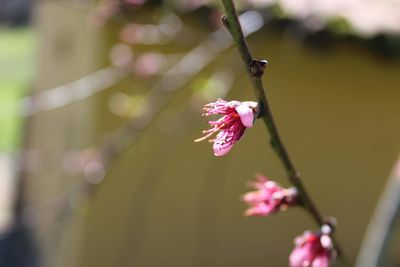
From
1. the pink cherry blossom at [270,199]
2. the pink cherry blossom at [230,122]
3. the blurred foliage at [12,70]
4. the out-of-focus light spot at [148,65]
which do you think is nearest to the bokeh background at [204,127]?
the out-of-focus light spot at [148,65]

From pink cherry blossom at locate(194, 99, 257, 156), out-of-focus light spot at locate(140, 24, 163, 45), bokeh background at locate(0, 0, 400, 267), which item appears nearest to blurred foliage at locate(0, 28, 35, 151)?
bokeh background at locate(0, 0, 400, 267)

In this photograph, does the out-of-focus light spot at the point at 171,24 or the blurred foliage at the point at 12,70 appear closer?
the out-of-focus light spot at the point at 171,24

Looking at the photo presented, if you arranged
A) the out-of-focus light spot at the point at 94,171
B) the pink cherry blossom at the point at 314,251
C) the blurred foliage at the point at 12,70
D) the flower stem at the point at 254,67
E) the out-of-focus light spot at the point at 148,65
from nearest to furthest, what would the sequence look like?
the flower stem at the point at 254,67 < the pink cherry blossom at the point at 314,251 < the out-of-focus light spot at the point at 94,171 < the out-of-focus light spot at the point at 148,65 < the blurred foliage at the point at 12,70

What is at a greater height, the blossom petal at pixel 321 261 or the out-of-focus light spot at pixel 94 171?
the blossom petal at pixel 321 261

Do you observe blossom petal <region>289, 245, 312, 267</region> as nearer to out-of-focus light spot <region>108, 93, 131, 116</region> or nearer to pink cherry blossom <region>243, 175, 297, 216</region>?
pink cherry blossom <region>243, 175, 297, 216</region>

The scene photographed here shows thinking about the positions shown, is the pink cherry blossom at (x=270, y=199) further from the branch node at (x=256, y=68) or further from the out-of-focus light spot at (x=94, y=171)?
the out-of-focus light spot at (x=94, y=171)


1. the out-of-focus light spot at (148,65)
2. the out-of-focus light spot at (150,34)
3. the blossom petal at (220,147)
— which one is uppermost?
the blossom petal at (220,147)

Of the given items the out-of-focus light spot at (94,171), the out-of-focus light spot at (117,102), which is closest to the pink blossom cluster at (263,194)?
the out-of-focus light spot at (94,171)

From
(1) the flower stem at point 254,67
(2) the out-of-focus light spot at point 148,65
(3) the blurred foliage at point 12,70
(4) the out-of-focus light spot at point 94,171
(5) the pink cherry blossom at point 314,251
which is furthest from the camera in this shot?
(3) the blurred foliage at point 12,70
